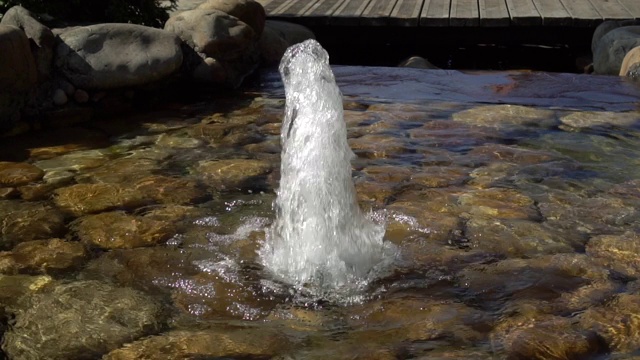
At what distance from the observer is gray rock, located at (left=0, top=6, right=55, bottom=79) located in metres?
6.13

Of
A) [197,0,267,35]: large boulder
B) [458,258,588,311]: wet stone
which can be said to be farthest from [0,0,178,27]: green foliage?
[458,258,588,311]: wet stone

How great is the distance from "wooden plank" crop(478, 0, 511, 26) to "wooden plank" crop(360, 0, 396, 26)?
1013 millimetres

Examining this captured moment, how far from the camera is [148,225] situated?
4203 millimetres

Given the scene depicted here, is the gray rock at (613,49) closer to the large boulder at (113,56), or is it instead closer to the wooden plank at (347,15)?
the wooden plank at (347,15)

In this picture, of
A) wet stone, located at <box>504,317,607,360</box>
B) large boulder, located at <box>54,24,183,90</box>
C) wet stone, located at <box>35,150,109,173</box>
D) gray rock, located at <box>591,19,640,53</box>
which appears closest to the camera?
wet stone, located at <box>504,317,607,360</box>

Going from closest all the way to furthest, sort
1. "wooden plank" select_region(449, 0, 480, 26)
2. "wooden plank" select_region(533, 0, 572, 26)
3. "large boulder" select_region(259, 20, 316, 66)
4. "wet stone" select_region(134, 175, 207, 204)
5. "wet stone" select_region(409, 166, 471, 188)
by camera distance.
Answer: "wet stone" select_region(134, 175, 207, 204) → "wet stone" select_region(409, 166, 471, 188) → "large boulder" select_region(259, 20, 316, 66) → "wooden plank" select_region(533, 0, 572, 26) → "wooden plank" select_region(449, 0, 480, 26)

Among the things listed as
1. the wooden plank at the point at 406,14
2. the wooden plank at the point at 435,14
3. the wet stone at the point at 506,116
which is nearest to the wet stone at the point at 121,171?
the wet stone at the point at 506,116

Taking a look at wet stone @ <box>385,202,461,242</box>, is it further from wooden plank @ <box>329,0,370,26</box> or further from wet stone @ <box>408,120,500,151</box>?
wooden plank @ <box>329,0,370,26</box>

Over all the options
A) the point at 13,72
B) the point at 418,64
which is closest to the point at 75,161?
the point at 13,72

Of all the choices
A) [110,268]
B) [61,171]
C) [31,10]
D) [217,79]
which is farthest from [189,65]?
[110,268]

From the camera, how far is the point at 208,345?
3.04 m

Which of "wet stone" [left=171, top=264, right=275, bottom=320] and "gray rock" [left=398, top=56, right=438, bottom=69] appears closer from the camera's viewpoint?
"wet stone" [left=171, top=264, right=275, bottom=320]

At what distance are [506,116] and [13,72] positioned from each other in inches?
135

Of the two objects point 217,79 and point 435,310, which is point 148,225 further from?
point 217,79
